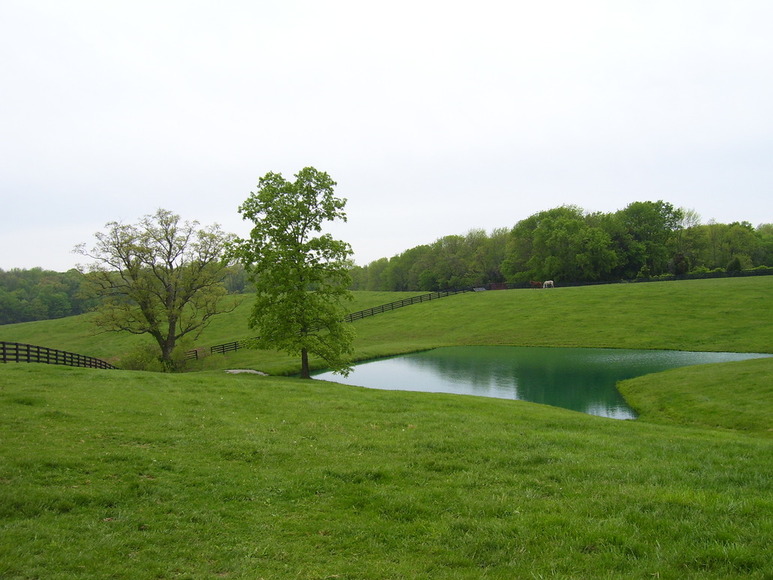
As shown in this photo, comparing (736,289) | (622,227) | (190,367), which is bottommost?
(190,367)

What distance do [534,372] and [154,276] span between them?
3199 cm

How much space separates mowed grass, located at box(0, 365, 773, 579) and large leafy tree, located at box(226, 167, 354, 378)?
16.0 m

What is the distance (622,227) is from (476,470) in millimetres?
101539

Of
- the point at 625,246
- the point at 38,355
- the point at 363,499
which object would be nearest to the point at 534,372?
the point at 363,499

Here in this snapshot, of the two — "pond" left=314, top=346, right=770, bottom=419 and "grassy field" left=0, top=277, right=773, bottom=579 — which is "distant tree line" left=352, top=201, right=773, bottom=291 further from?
"grassy field" left=0, top=277, right=773, bottom=579

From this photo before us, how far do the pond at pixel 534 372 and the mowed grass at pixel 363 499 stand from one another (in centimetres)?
1399

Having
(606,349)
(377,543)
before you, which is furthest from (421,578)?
(606,349)

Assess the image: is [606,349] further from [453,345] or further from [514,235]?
[514,235]

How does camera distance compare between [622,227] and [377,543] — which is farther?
[622,227]

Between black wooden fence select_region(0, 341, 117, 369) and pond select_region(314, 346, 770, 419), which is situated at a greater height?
black wooden fence select_region(0, 341, 117, 369)

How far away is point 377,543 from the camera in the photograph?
666 centimetres

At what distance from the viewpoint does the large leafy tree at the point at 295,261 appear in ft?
97.7

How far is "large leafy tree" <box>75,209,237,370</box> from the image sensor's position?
39531mm

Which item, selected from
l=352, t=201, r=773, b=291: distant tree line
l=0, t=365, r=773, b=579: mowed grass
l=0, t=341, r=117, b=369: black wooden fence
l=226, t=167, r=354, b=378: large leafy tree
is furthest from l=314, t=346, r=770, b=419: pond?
l=352, t=201, r=773, b=291: distant tree line
